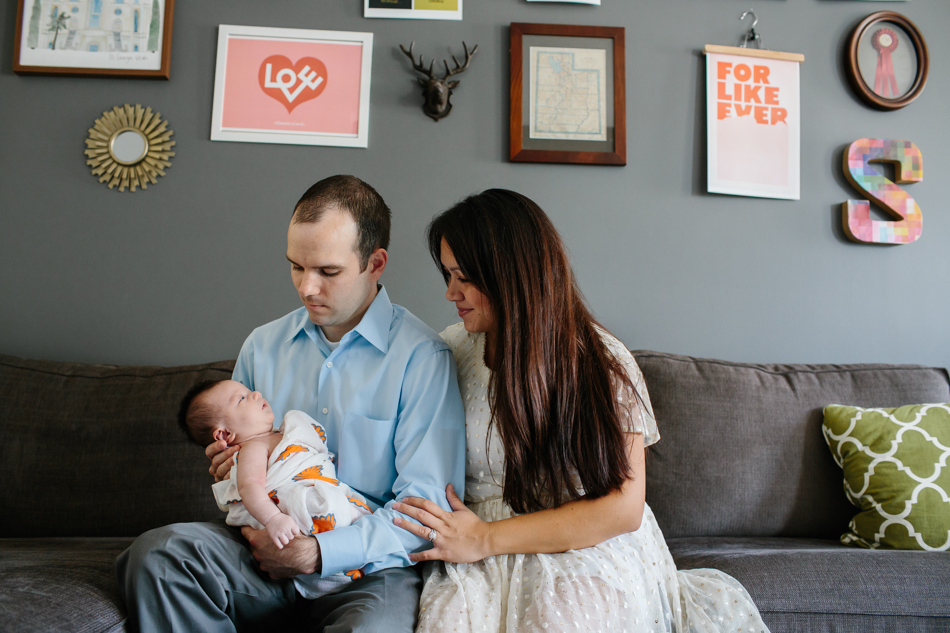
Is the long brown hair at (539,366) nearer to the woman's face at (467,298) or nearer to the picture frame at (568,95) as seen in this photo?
the woman's face at (467,298)

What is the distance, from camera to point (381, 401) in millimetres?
1230

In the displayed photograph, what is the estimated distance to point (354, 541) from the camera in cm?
101

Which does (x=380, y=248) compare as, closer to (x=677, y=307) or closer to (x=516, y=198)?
(x=516, y=198)

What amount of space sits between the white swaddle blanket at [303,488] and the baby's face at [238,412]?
0.06 meters

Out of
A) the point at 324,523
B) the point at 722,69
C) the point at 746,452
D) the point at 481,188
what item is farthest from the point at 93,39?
the point at 746,452

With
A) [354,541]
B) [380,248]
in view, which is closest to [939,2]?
[380,248]

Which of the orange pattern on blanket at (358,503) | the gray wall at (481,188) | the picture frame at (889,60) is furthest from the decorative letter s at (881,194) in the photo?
the orange pattern on blanket at (358,503)

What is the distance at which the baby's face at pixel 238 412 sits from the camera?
117 cm

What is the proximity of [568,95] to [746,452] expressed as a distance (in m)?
1.30

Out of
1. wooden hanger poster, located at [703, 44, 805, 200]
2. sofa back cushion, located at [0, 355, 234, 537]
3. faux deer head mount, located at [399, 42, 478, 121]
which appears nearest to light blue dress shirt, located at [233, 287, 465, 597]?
sofa back cushion, located at [0, 355, 234, 537]

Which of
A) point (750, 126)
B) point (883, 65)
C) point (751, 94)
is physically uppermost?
point (883, 65)

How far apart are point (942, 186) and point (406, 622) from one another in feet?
7.96

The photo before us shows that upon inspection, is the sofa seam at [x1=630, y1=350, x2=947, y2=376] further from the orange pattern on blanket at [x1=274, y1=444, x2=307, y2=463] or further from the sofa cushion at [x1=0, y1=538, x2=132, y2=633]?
the sofa cushion at [x1=0, y1=538, x2=132, y2=633]

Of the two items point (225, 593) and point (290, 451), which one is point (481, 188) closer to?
point (290, 451)
